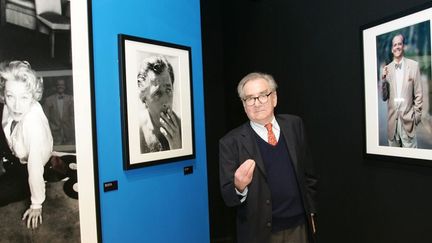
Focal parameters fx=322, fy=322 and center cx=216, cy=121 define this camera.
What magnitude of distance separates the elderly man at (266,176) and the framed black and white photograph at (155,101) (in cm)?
66

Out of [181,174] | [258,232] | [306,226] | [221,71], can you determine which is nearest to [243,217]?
[258,232]

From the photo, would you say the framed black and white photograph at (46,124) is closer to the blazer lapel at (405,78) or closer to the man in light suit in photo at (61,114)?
the man in light suit in photo at (61,114)

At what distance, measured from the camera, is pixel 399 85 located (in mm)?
1812

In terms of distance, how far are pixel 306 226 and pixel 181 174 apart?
1048 mm

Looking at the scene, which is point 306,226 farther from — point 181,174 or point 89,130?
point 89,130

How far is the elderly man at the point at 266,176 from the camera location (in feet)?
5.61

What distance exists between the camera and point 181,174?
2506 millimetres

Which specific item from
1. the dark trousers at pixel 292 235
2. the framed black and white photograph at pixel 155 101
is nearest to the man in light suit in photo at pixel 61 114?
the framed black and white photograph at pixel 155 101

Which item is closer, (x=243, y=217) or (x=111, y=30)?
(x=243, y=217)

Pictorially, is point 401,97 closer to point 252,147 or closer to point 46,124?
point 252,147

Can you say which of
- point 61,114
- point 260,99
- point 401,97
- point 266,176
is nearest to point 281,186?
point 266,176

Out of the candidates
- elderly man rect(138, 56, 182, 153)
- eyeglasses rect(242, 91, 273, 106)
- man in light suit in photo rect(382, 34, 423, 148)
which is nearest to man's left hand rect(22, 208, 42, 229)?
elderly man rect(138, 56, 182, 153)

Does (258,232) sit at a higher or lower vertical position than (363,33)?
lower

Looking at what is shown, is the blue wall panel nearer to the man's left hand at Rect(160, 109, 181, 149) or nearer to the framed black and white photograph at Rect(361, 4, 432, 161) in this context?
the man's left hand at Rect(160, 109, 181, 149)
